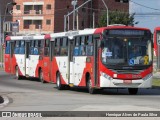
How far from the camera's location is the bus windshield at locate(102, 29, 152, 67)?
24109mm

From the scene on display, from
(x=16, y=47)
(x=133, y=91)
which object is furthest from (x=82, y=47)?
(x=16, y=47)

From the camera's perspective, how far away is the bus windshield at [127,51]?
79.1 ft

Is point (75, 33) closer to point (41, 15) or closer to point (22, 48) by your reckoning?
point (22, 48)

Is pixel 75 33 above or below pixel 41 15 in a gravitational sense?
below

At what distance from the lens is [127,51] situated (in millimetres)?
24250

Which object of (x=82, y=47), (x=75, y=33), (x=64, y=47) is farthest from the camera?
(x=64, y=47)

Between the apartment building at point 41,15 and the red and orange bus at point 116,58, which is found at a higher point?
the apartment building at point 41,15

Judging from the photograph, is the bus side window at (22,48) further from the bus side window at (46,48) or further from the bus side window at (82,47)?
the bus side window at (82,47)

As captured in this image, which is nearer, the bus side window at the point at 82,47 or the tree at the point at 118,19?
the bus side window at the point at 82,47

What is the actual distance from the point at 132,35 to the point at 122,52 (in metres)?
1.00

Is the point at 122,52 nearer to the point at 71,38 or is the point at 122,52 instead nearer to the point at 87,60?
the point at 87,60

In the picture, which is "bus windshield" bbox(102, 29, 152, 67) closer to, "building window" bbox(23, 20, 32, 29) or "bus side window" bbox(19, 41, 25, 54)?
"bus side window" bbox(19, 41, 25, 54)

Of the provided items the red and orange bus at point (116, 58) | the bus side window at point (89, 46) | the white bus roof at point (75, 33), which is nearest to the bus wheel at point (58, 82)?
the white bus roof at point (75, 33)

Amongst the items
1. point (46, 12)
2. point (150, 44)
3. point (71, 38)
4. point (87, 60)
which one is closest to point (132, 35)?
point (150, 44)
